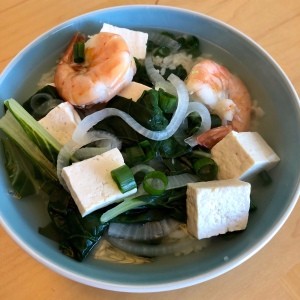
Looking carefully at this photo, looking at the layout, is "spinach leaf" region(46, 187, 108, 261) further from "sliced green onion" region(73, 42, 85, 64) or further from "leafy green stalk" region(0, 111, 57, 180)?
"sliced green onion" region(73, 42, 85, 64)

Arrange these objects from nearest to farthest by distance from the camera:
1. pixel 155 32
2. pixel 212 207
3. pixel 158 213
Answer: pixel 212 207
pixel 158 213
pixel 155 32

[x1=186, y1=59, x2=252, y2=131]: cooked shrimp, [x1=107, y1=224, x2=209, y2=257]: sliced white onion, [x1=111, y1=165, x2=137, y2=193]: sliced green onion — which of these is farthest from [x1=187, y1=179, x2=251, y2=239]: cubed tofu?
[x1=186, y1=59, x2=252, y2=131]: cooked shrimp

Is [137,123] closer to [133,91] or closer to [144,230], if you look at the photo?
[133,91]

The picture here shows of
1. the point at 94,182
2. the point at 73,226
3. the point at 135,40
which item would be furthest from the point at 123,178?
the point at 135,40

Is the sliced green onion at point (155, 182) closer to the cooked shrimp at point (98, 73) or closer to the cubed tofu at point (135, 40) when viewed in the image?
the cooked shrimp at point (98, 73)

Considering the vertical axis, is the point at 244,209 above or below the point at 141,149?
below

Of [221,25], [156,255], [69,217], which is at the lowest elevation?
[156,255]

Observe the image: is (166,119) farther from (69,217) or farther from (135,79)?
(69,217)

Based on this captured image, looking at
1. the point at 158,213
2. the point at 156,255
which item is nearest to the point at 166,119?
the point at 158,213
